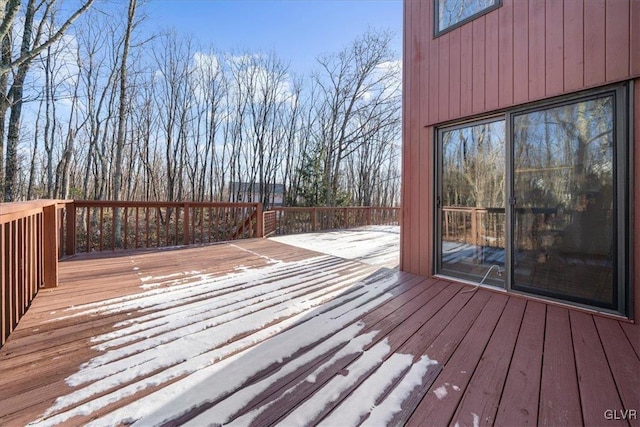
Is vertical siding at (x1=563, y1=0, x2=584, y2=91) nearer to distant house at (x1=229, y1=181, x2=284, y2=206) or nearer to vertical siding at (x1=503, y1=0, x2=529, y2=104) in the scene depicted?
vertical siding at (x1=503, y1=0, x2=529, y2=104)

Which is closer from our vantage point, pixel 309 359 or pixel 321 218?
pixel 309 359

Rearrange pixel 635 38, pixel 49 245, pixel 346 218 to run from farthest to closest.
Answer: pixel 346 218, pixel 49 245, pixel 635 38

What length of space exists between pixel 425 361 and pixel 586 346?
1100mm

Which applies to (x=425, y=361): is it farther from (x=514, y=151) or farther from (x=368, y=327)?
(x=514, y=151)

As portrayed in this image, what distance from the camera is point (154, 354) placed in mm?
1530

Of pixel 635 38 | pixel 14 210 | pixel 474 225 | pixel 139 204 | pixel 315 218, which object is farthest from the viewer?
pixel 315 218

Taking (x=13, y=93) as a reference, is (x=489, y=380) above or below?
below

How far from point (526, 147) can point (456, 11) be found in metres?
1.81

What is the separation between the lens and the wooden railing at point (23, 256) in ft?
5.33

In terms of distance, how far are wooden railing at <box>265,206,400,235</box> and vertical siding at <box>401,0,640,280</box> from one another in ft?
14.3

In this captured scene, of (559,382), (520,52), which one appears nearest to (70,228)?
(559,382)

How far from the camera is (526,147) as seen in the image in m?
2.59

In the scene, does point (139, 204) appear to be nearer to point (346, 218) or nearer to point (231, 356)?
point (231, 356)

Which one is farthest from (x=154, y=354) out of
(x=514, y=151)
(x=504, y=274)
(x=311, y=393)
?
(x=514, y=151)
